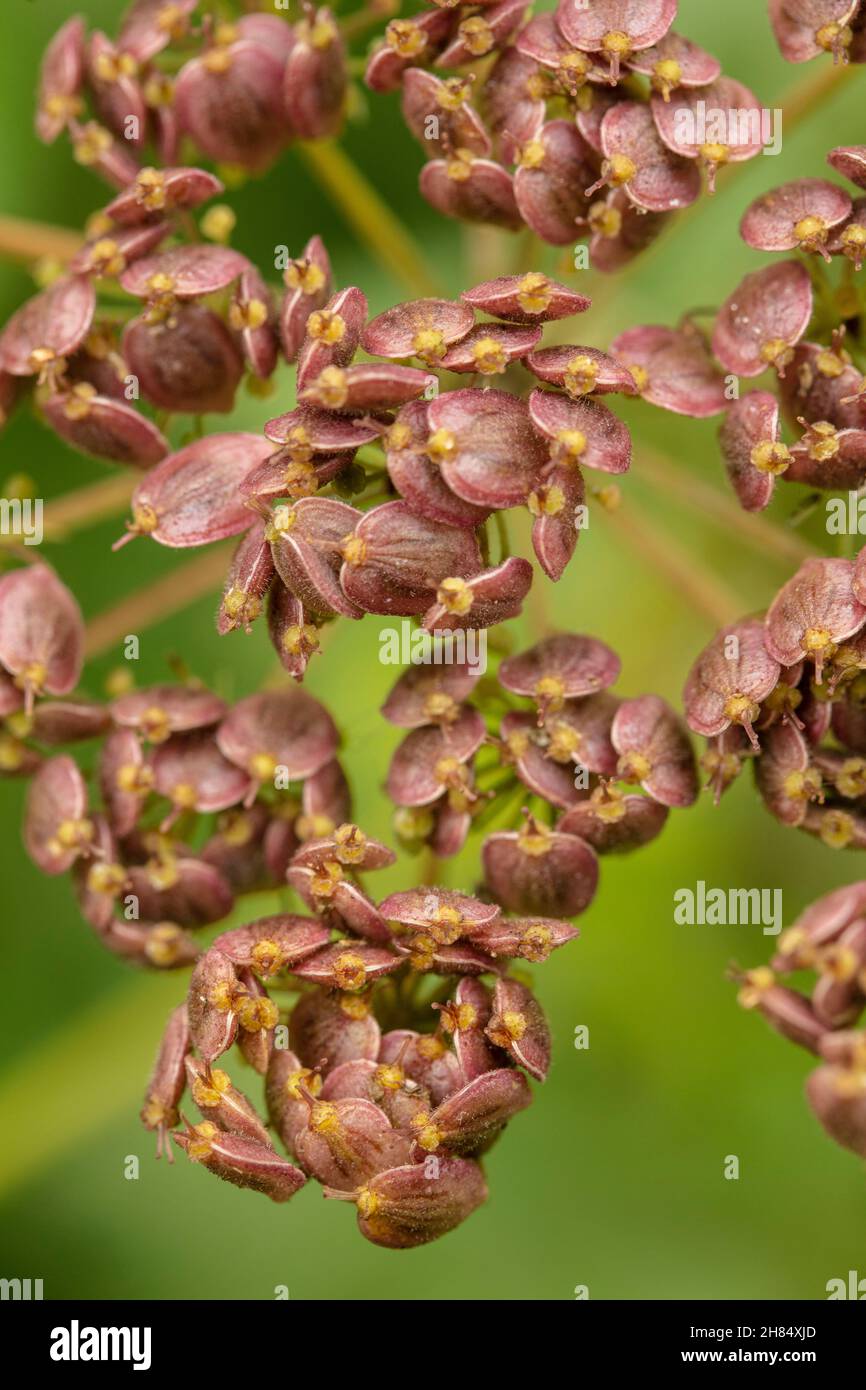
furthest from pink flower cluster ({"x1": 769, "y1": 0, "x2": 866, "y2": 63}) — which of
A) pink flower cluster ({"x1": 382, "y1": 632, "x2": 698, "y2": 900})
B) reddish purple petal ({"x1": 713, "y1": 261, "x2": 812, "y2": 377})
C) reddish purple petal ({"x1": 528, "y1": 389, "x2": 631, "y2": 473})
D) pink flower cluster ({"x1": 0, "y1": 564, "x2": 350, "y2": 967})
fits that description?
pink flower cluster ({"x1": 0, "y1": 564, "x2": 350, "y2": 967})

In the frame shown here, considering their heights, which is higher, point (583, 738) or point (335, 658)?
point (335, 658)

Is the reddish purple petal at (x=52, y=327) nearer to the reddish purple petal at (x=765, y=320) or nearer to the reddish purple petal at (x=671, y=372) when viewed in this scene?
the reddish purple petal at (x=671, y=372)

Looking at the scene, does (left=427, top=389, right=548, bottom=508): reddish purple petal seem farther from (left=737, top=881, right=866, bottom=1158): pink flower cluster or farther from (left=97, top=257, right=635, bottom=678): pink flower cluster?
(left=737, top=881, right=866, bottom=1158): pink flower cluster

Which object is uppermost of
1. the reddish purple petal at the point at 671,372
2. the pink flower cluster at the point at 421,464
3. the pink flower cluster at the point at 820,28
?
the pink flower cluster at the point at 820,28

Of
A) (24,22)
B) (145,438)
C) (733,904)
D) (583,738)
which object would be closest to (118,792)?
(145,438)

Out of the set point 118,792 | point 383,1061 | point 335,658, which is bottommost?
point 383,1061

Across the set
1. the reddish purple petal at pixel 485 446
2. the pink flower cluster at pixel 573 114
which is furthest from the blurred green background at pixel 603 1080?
the reddish purple petal at pixel 485 446
